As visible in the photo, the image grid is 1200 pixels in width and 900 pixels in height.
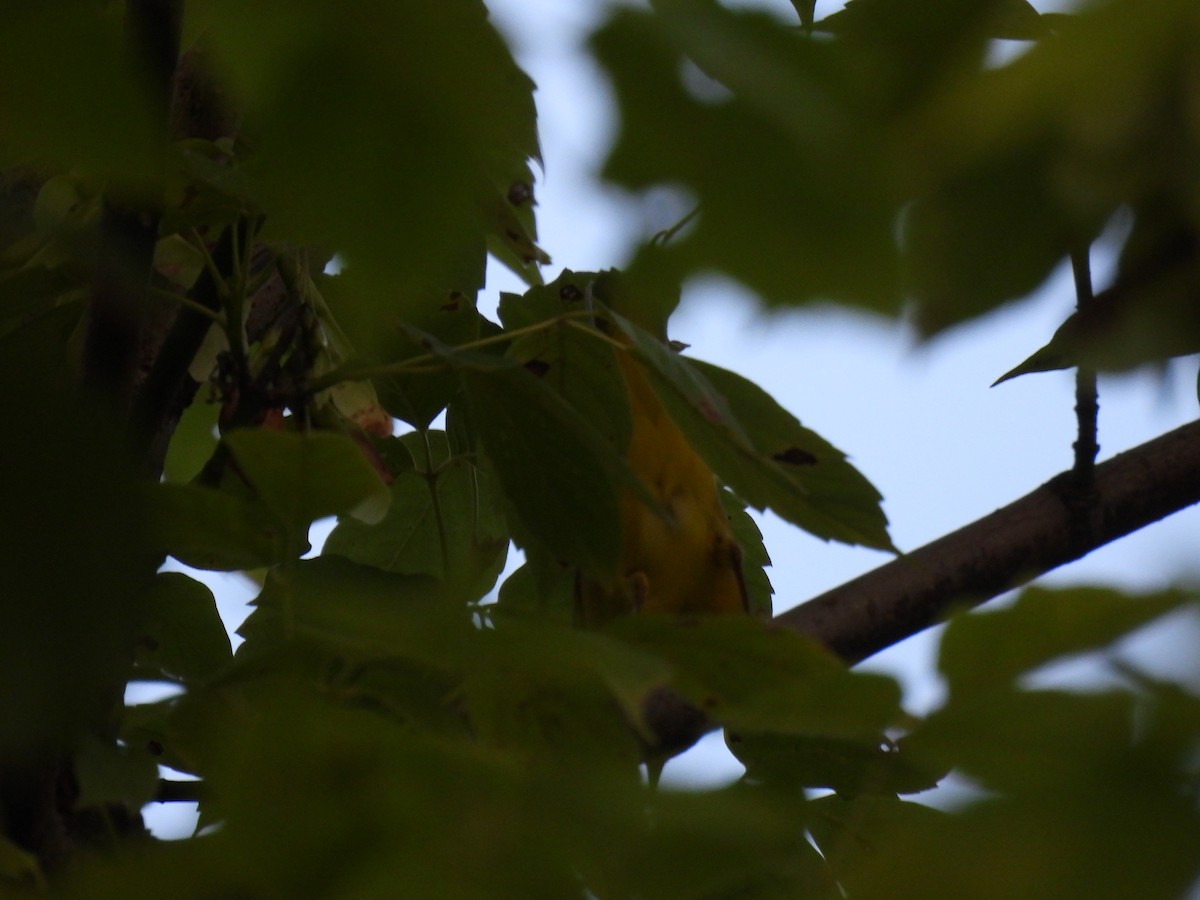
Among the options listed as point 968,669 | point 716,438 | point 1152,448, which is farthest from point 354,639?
point 1152,448

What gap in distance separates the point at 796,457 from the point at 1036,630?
48 cm

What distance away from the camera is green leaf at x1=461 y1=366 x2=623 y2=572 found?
36.9 inches

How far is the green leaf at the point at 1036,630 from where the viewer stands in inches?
19.7

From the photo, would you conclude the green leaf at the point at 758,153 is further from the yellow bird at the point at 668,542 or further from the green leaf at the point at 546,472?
the yellow bird at the point at 668,542

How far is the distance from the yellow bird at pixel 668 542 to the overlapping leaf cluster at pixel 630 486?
3.31 feet

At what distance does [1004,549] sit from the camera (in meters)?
1.20

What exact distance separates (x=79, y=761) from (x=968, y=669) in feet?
1.71

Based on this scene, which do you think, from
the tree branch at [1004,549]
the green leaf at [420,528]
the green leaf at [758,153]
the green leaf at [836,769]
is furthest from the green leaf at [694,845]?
the green leaf at [420,528]

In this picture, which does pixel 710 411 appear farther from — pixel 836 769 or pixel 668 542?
pixel 668 542

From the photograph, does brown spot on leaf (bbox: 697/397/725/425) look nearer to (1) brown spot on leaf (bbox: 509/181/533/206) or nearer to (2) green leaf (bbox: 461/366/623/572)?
(2) green leaf (bbox: 461/366/623/572)

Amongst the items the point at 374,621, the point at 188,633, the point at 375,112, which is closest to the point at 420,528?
the point at 188,633

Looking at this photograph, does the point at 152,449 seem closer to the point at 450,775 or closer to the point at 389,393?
the point at 389,393

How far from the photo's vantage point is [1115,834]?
47 cm

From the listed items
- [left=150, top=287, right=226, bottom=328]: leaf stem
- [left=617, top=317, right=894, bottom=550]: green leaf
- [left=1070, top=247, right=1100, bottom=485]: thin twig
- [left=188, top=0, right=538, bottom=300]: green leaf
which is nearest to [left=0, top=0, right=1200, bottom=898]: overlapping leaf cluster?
[left=188, top=0, right=538, bottom=300]: green leaf
